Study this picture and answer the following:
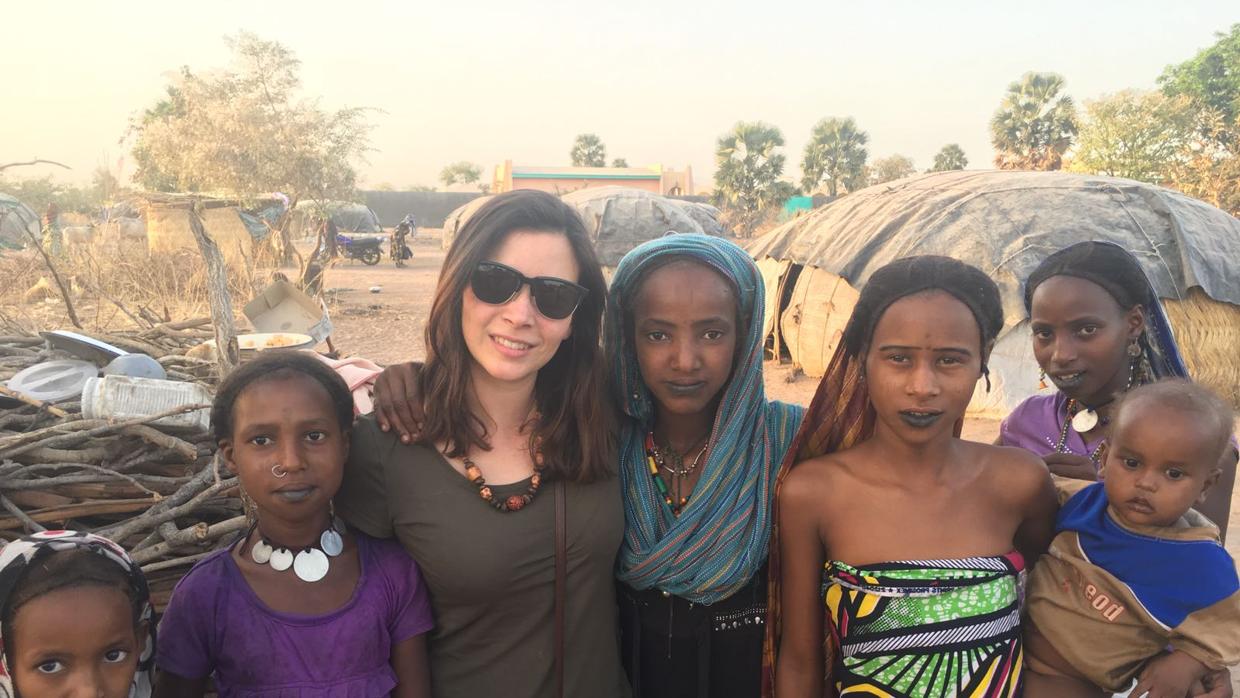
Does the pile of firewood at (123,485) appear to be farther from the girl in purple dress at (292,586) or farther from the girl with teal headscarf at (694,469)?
the girl with teal headscarf at (694,469)

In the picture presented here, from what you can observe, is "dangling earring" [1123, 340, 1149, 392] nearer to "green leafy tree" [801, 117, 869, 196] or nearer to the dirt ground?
the dirt ground

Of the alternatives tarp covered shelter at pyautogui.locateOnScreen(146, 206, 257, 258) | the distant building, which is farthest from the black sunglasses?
the distant building

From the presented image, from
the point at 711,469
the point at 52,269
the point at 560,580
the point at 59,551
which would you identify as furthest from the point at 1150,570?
the point at 52,269

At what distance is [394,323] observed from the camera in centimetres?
1240

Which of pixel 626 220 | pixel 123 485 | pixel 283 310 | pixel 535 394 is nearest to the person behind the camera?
pixel 535 394

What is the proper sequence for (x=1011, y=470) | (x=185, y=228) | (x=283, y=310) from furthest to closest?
(x=185, y=228) → (x=283, y=310) → (x=1011, y=470)

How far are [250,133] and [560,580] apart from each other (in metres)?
16.7

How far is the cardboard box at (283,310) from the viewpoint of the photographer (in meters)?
4.62

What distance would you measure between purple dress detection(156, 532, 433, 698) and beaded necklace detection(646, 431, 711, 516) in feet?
1.95

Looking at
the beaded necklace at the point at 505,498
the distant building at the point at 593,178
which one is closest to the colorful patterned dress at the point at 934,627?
the beaded necklace at the point at 505,498

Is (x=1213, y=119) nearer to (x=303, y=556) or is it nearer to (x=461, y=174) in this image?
(x=303, y=556)

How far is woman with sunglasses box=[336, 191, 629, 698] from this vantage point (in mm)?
1495

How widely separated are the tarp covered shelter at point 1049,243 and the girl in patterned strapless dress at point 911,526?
6.28 meters

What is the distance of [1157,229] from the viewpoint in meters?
7.33
